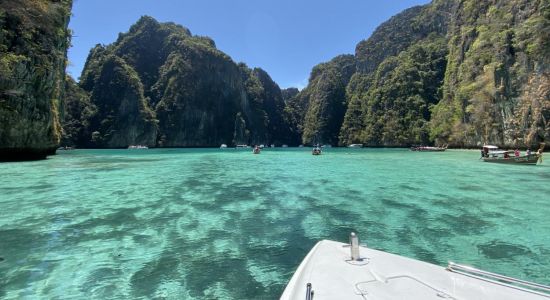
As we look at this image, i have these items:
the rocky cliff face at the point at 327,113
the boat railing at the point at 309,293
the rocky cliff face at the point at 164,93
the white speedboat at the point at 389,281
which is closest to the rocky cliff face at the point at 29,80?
the white speedboat at the point at 389,281

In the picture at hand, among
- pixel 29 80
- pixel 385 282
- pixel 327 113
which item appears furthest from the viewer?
pixel 327 113

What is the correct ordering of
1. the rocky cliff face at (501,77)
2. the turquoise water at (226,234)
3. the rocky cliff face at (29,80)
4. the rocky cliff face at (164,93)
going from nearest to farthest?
the turquoise water at (226,234), the rocky cliff face at (29,80), the rocky cliff face at (501,77), the rocky cliff face at (164,93)

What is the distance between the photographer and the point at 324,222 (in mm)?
10586

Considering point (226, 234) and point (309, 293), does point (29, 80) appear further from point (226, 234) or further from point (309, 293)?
point (309, 293)

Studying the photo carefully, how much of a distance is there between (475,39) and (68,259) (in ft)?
312

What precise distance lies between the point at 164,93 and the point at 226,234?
6183 inches

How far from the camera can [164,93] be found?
510 feet

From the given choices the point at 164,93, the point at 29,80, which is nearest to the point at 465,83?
the point at 29,80

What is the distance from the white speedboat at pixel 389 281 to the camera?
12.2 feet

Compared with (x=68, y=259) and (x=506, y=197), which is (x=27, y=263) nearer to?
(x=68, y=259)

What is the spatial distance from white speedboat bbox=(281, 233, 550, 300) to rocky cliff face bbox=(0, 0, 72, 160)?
29.2 metres

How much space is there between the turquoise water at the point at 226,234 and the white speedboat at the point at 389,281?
4.90ft

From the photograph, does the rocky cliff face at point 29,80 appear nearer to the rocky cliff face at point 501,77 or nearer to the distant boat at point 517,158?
the distant boat at point 517,158

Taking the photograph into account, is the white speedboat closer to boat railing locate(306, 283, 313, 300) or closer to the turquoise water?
boat railing locate(306, 283, 313, 300)
